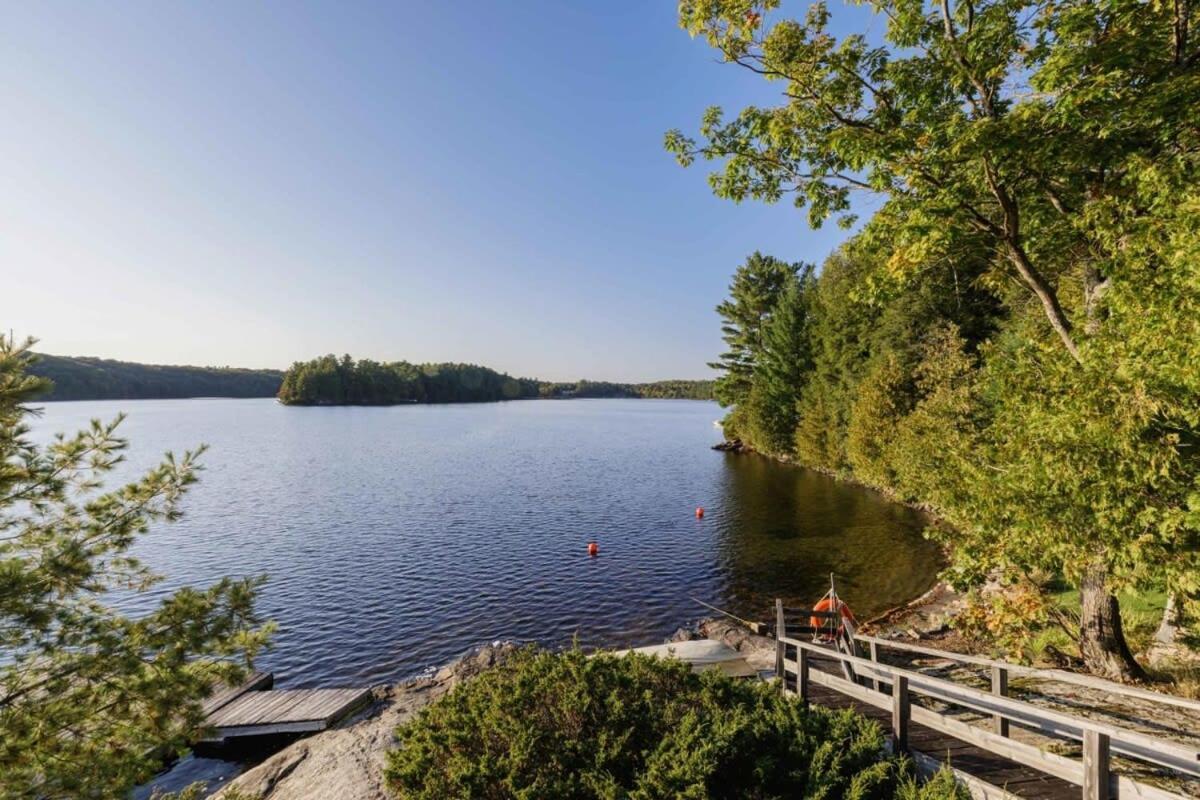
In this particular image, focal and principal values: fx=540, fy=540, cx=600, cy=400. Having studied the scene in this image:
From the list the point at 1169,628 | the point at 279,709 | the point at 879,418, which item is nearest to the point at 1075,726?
the point at 1169,628

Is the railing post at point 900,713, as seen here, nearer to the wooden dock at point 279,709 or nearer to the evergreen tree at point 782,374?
the wooden dock at point 279,709

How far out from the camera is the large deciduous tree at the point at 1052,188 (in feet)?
25.0

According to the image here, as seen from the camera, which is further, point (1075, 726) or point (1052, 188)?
point (1052, 188)

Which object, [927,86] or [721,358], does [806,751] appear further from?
[721,358]

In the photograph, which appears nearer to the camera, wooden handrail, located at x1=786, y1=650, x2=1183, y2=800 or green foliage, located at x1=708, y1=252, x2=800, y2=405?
wooden handrail, located at x1=786, y1=650, x2=1183, y2=800

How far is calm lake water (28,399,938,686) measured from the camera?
65.7 feet

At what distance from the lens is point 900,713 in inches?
279

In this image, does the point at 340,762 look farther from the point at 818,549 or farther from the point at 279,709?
the point at 818,549

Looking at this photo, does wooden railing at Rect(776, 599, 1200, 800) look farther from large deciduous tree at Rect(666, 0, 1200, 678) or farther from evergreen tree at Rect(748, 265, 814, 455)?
evergreen tree at Rect(748, 265, 814, 455)

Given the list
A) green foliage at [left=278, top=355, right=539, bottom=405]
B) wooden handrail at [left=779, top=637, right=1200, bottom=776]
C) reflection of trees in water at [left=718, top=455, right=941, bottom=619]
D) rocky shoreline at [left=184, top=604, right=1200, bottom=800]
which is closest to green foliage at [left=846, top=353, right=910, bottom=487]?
reflection of trees in water at [left=718, top=455, right=941, bottom=619]

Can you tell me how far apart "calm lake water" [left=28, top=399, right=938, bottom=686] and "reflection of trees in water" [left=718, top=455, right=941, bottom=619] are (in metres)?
0.13

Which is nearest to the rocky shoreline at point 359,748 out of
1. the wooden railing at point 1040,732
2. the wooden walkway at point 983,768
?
the wooden walkway at point 983,768

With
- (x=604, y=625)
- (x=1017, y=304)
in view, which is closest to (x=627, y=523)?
(x=604, y=625)

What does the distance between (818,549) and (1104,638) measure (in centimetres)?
1717
